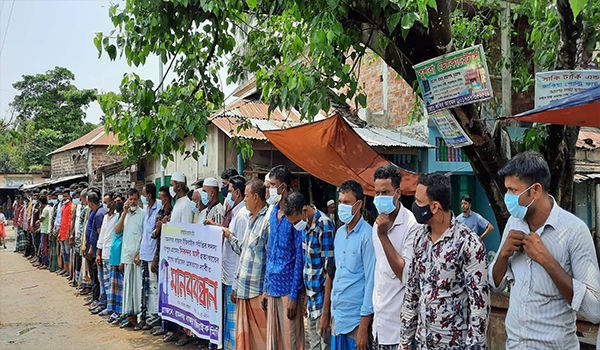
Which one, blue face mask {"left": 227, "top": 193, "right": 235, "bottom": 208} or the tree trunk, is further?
blue face mask {"left": 227, "top": 193, "right": 235, "bottom": 208}

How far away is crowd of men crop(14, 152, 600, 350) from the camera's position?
92.9 inches

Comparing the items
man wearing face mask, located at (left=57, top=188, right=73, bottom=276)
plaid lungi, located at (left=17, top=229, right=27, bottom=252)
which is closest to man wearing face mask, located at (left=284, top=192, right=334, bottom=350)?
man wearing face mask, located at (left=57, top=188, right=73, bottom=276)

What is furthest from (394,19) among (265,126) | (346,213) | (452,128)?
(265,126)

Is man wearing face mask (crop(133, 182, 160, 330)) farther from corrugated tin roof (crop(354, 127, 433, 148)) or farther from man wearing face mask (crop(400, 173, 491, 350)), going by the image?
man wearing face mask (crop(400, 173, 491, 350))

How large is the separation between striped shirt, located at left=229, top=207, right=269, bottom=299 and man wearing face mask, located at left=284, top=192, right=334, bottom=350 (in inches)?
24.1

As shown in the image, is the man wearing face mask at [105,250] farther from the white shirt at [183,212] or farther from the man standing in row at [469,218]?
the man standing in row at [469,218]

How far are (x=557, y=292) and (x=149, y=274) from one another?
554cm

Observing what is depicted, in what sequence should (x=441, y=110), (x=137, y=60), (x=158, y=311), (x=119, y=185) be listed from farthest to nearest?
1. (x=119, y=185)
2. (x=158, y=311)
3. (x=137, y=60)
4. (x=441, y=110)

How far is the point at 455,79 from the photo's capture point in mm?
3725

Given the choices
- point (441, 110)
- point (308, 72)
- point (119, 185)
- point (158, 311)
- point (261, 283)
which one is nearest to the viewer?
point (441, 110)

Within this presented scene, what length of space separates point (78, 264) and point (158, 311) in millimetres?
5015

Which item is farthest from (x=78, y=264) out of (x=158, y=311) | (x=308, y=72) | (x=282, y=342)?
(x=308, y=72)

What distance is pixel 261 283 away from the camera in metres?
4.66

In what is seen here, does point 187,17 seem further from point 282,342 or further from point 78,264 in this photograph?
point 78,264
